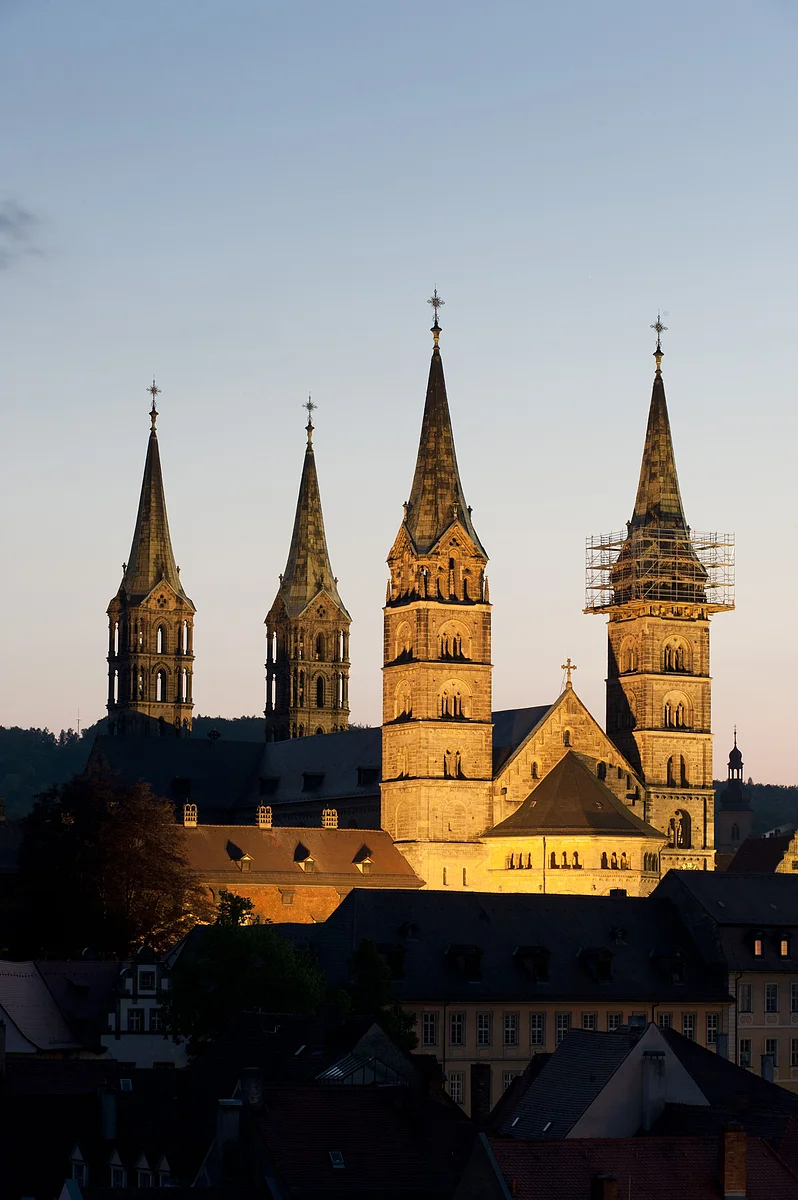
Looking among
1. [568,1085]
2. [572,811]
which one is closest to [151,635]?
[572,811]

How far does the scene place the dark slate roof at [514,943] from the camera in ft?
306

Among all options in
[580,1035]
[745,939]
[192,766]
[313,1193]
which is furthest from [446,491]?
[313,1193]

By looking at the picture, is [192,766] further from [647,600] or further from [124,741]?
[647,600]

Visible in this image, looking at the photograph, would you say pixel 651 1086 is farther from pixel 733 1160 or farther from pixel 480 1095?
pixel 480 1095

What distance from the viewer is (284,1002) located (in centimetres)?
8119

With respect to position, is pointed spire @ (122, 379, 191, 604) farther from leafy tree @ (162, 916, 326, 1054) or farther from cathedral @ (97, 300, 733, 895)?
leafy tree @ (162, 916, 326, 1054)

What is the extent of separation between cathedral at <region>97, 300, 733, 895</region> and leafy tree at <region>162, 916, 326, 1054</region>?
44.7 m

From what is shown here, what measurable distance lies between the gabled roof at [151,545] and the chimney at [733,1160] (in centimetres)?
11987

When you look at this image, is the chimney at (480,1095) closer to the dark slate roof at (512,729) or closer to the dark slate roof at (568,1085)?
the dark slate roof at (568,1085)

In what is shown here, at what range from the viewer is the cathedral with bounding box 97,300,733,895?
130750mm

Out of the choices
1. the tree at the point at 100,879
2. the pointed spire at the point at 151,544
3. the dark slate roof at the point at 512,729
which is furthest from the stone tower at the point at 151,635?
the tree at the point at 100,879

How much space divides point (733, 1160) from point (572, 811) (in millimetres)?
77685

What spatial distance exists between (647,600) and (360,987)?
59517 millimetres

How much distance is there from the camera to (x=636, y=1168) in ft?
169
